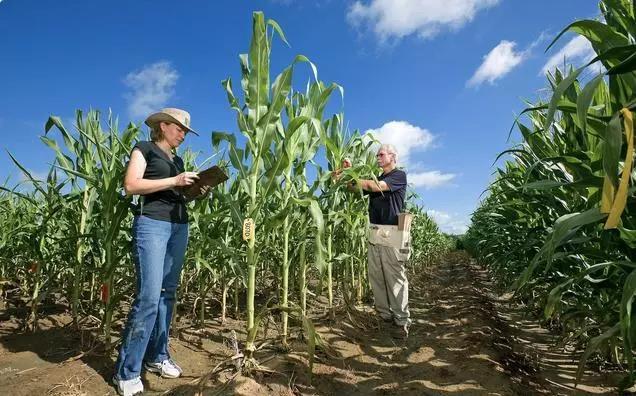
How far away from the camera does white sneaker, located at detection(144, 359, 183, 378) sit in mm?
2498

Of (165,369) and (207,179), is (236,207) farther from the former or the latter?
(165,369)

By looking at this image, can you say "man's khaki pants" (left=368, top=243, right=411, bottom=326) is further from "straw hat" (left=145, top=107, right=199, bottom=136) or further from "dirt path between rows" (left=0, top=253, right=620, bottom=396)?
"straw hat" (left=145, top=107, right=199, bottom=136)

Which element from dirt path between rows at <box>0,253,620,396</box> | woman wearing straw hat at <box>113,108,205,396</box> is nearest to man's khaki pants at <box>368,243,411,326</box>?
dirt path between rows at <box>0,253,620,396</box>

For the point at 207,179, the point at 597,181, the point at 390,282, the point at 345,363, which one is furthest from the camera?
the point at 390,282

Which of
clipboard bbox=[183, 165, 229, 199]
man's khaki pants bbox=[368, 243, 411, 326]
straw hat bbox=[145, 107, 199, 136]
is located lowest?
man's khaki pants bbox=[368, 243, 411, 326]

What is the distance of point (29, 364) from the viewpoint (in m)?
2.75

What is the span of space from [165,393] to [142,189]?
1.18 m

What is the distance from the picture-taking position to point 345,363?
9.21 ft

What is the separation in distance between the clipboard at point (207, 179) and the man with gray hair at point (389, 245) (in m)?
1.56

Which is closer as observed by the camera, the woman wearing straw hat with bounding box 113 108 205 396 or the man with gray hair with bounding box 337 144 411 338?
the woman wearing straw hat with bounding box 113 108 205 396

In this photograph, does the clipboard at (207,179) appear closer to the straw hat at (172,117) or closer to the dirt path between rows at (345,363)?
the straw hat at (172,117)

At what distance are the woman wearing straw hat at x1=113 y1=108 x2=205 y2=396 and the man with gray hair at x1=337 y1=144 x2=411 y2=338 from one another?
169 cm

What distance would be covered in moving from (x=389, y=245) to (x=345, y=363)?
136 centimetres

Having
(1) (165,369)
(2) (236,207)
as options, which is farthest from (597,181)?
(1) (165,369)
